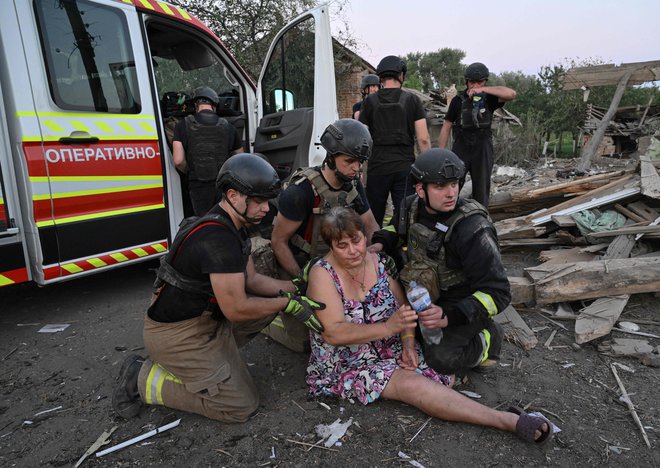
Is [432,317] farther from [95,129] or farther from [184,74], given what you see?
[184,74]

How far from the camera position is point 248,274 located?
2.73m

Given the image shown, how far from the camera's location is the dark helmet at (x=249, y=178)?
233 centimetres

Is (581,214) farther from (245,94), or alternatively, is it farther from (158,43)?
(158,43)

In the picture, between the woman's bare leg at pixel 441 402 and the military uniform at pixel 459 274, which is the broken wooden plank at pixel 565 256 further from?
the woman's bare leg at pixel 441 402

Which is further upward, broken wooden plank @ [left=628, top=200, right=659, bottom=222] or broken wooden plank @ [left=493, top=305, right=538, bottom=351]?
broken wooden plank @ [left=628, top=200, right=659, bottom=222]

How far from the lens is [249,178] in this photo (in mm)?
2330

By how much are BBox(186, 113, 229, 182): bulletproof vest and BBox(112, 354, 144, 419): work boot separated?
81.9 inches

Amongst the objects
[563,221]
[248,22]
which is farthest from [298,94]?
[248,22]

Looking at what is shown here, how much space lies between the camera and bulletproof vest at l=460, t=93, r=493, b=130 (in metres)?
4.68

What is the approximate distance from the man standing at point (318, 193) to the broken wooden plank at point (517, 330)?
1.54 metres

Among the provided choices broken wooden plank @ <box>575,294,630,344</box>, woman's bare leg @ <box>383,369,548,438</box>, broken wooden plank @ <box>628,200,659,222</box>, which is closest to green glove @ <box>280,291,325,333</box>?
woman's bare leg @ <box>383,369,548,438</box>

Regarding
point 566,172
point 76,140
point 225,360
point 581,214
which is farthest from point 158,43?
point 566,172

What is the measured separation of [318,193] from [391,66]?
6.52ft

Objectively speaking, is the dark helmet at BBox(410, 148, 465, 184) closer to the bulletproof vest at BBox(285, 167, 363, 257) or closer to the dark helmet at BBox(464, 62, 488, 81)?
the bulletproof vest at BBox(285, 167, 363, 257)
